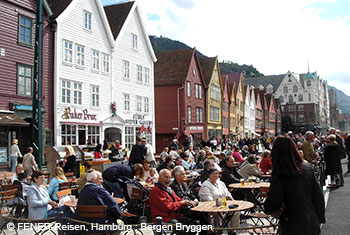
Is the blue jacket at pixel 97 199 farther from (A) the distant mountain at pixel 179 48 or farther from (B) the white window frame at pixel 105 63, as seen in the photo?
(A) the distant mountain at pixel 179 48

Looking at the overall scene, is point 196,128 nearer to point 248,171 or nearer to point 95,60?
point 95,60

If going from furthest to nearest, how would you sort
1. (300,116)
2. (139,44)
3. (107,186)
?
(300,116), (139,44), (107,186)

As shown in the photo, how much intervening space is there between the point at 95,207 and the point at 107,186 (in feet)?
9.71

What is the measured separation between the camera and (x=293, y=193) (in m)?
3.84

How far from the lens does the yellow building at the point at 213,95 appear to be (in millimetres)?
43875

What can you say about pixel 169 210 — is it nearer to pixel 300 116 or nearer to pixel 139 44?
pixel 139 44

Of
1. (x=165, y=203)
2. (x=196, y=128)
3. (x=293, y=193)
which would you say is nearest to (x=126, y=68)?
(x=196, y=128)

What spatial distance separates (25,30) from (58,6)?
3.86 metres

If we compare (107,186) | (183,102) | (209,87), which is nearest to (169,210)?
(107,186)

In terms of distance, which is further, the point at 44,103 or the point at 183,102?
the point at 183,102

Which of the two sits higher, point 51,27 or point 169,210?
point 51,27

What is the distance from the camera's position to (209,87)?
43.9 m

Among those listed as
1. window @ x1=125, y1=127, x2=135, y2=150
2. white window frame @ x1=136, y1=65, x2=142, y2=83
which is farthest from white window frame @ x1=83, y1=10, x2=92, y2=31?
window @ x1=125, y1=127, x2=135, y2=150

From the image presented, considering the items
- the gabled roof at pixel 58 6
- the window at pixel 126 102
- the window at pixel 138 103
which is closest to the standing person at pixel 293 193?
the gabled roof at pixel 58 6
